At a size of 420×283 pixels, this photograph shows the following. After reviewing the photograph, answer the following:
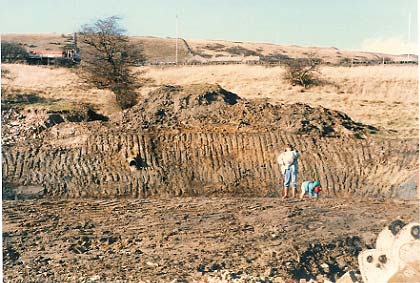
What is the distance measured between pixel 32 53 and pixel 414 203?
2004cm

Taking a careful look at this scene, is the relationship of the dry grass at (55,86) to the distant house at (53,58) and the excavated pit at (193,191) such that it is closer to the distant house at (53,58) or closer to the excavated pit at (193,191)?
the distant house at (53,58)

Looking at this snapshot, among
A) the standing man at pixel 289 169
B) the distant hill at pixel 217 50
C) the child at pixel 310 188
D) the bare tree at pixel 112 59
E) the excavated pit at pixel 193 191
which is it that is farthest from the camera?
the distant hill at pixel 217 50

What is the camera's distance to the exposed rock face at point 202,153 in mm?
13141

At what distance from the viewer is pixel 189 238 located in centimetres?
1000

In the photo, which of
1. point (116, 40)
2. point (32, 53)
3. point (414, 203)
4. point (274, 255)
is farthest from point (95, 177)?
point (32, 53)

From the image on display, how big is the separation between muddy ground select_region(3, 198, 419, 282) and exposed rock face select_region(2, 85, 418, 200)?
0.92 m

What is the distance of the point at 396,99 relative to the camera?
22.3 m

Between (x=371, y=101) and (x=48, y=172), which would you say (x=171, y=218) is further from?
(x=371, y=101)

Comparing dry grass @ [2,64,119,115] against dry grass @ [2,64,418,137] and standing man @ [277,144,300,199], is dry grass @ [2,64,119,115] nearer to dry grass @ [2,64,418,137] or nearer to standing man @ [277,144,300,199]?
dry grass @ [2,64,418,137]

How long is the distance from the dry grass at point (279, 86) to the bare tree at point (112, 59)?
49cm

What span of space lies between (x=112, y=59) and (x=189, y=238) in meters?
11.0

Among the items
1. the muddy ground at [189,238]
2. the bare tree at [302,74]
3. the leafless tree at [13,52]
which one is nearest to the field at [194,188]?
the muddy ground at [189,238]

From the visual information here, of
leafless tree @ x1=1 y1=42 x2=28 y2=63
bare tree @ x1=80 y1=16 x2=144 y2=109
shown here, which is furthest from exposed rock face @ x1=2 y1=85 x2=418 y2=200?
leafless tree @ x1=1 y1=42 x2=28 y2=63

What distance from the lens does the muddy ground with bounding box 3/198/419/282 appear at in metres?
8.67
